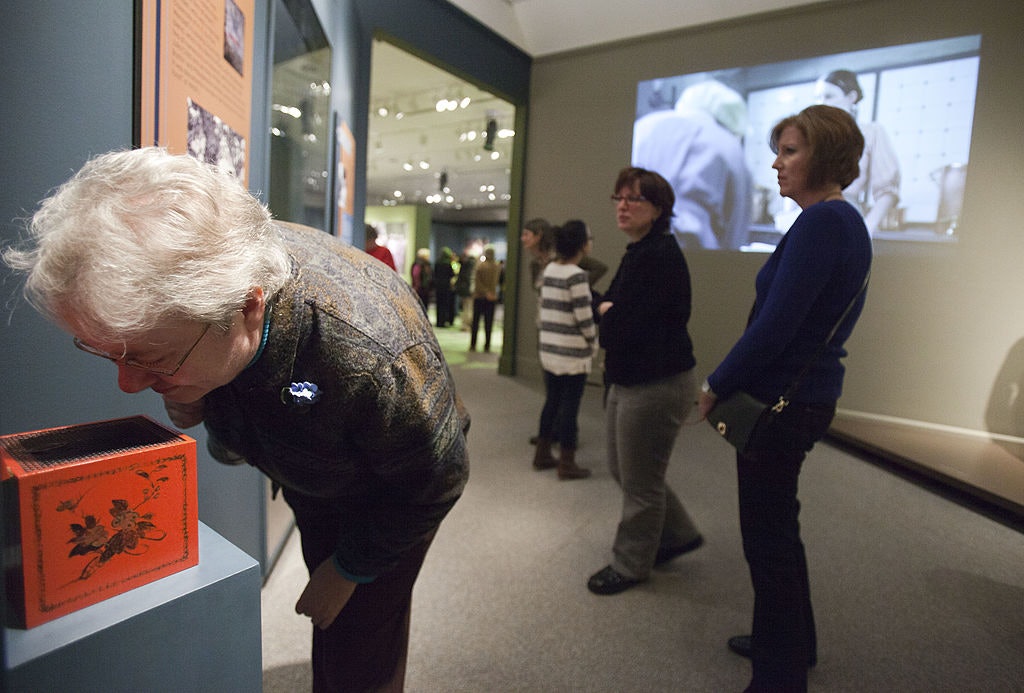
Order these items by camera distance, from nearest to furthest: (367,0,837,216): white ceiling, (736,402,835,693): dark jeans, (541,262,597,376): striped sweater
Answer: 1. (736,402,835,693): dark jeans
2. (541,262,597,376): striped sweater
3. (367,0,837,216): white ceiling

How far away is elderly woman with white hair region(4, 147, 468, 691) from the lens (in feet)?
1.93

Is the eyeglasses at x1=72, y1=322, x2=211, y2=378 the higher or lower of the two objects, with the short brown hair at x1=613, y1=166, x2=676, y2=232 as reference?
lower

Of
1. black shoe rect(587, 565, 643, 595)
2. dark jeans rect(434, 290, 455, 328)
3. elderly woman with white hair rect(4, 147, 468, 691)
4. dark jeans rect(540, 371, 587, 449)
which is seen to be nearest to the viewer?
elderly woman with white hair rect(4, 147, 468, 691)

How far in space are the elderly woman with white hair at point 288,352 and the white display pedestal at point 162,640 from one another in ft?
0.51

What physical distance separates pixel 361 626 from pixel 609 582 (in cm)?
129

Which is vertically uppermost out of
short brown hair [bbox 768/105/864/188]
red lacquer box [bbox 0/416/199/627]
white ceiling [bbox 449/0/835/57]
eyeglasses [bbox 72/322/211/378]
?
white ceiling [bbox 449/0/835/57]

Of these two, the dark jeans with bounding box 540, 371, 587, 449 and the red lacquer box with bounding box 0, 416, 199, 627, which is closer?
the red lacquer box with bounding box 0, 416, 199, 627

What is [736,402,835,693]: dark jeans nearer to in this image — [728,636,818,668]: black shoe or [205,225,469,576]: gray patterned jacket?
[728,636,818,668]: black shoe

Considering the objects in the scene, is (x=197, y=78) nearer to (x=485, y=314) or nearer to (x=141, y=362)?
(x=141, y=362)

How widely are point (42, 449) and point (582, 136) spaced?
5.62 m

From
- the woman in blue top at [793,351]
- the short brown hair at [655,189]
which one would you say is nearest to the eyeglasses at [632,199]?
the short brown hair at [655,189]

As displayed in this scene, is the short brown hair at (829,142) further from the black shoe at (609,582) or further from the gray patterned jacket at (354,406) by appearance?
the black shoe at (609,582)

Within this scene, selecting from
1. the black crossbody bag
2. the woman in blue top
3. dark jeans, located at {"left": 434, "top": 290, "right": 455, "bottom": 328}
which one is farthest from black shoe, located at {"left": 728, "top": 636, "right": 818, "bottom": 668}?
dark jeans, located at {"left": 434, "top": 290, "right": 455, "bottom": 328}

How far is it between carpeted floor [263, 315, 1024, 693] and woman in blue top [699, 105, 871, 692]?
0.37 meters
